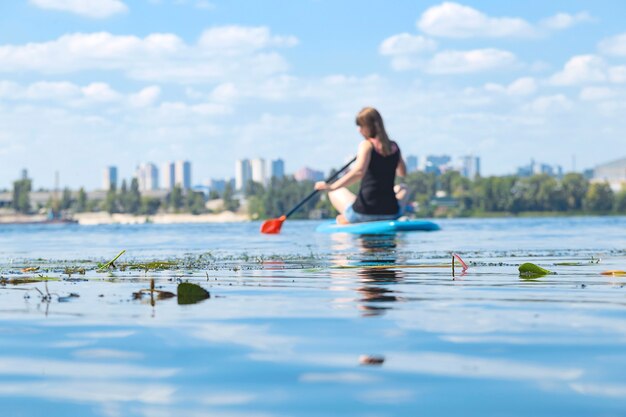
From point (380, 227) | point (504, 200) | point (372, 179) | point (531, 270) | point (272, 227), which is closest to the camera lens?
point (531, 270)

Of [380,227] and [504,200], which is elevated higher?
[504,200]

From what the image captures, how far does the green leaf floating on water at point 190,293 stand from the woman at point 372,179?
1186 centimetres

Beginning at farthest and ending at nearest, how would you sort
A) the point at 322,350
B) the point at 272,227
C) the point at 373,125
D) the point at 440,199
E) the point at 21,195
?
the point at 21,195 < the point at 440,199 < the point at 272,227 < the point at 373,125 < the point at 322,350

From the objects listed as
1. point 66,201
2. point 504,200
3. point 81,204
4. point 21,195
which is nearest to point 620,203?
point 504,200

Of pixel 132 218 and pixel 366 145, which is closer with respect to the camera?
pixel 366 145

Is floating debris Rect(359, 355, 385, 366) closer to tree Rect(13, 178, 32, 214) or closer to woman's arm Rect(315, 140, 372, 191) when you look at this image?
woman's arm Rect(315, 140, 372, 191)

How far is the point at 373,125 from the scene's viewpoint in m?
18.1

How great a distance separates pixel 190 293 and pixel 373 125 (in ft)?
39.8

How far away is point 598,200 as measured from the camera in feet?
525

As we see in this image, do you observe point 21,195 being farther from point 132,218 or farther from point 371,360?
point 371,360

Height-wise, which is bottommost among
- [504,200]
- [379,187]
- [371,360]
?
[371,360]

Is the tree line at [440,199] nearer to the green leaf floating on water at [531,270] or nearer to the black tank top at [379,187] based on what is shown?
the black tank top at [379,187]

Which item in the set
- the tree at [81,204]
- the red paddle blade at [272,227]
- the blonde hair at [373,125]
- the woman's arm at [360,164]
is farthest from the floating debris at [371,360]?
the tree at [81,204]

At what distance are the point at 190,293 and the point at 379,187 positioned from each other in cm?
1335
